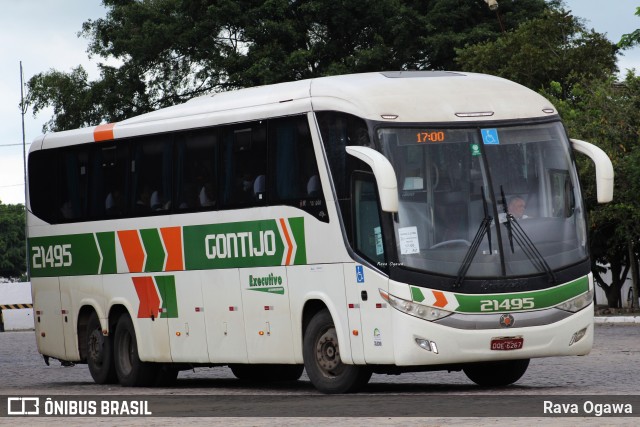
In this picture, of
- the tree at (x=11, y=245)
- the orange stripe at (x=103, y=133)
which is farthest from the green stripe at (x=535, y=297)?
the tree at (x=11, y=245)

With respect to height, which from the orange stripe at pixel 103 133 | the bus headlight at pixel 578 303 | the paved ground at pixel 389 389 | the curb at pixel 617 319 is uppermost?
the orange stripe at pixel 103 133

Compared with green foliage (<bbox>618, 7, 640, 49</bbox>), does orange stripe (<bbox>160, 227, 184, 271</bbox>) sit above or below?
below

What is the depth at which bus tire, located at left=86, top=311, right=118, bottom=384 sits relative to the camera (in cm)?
2192

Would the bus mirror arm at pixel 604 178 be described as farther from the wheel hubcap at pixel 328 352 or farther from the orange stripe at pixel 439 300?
the wheel hubcap at pixel 328 352

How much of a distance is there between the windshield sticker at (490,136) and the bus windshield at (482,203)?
0.04 ft

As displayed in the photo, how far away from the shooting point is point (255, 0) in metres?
56.6

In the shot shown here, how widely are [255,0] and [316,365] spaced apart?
40285 mm

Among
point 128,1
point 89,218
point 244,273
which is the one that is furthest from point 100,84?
point 244,273

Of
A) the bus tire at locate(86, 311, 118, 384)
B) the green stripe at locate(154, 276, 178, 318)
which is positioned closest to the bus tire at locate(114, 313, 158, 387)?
the bus tire at locate(86, 311, 118, 384)

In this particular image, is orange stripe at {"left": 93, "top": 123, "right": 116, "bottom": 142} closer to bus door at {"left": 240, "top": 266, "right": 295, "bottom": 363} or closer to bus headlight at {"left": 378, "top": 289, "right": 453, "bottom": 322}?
bus door at {"left": 240, "top": 266, "right": 295, "bottom": 363}

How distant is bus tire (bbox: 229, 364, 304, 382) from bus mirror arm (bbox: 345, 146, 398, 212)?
216 inches

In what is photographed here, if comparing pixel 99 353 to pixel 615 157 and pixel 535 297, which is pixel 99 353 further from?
pixel 615 157

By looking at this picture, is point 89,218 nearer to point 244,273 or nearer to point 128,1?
point 244,273

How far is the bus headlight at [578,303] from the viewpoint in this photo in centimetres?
1669
